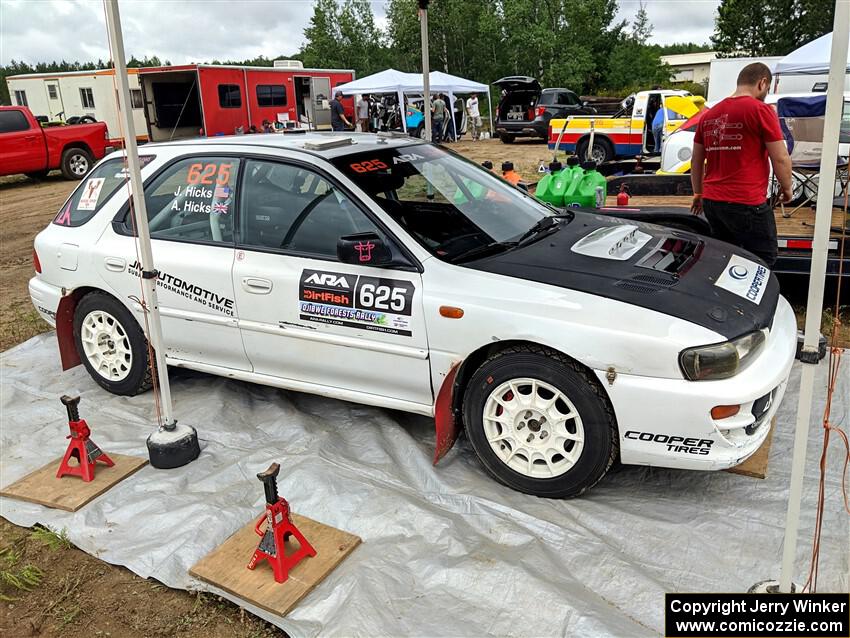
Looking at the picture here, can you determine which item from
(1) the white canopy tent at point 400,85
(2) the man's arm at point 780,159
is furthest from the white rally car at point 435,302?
(1) the white canopy tent at point 400,85

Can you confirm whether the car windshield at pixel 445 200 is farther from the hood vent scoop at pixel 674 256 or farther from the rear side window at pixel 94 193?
the rear side window at pixel 94 193

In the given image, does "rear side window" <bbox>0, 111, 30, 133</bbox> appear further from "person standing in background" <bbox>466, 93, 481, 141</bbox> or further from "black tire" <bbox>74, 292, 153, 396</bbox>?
"person standing in background" <bbox>466, 93, 481, 141</bbox>

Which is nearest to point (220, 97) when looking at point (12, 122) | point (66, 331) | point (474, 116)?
point (12, 122)

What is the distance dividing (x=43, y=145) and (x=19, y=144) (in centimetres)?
58

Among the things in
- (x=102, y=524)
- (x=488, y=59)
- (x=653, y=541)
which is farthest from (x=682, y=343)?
(x=488, y=59)

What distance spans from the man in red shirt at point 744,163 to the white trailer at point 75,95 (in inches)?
824

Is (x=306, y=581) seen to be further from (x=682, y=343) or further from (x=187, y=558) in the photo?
(x=682, y=343)

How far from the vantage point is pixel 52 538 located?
10.9ft

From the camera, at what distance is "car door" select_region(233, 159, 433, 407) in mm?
3498

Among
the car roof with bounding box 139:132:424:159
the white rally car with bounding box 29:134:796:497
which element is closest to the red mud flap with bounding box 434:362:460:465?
the white rally car with bounding box 29:134:796:497

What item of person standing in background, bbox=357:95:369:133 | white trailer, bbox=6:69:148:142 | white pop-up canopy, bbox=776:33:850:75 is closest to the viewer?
white pop-up canopy, bbox=776:33:850:75

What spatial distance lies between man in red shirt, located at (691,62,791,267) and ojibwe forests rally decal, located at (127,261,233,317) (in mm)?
3273

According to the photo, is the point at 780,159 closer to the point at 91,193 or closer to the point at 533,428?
the point at 533,428

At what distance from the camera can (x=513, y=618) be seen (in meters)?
2.60
